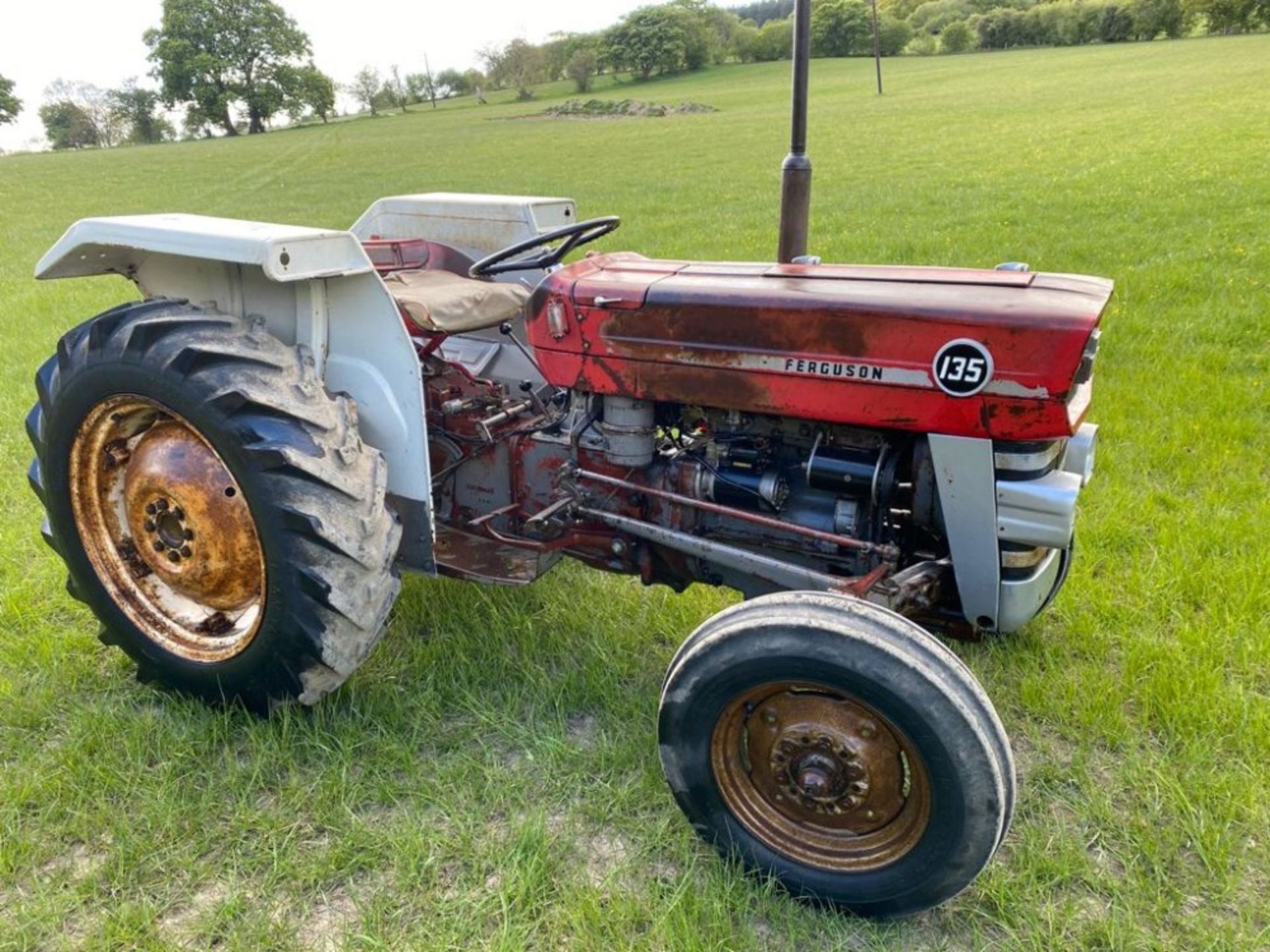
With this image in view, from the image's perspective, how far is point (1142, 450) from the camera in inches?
157

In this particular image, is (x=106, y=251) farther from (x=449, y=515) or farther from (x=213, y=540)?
(x=449, y=515)

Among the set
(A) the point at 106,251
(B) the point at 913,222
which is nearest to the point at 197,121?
(B) the point at 913,222

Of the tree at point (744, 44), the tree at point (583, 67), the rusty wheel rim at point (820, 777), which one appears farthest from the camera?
the tree at point (744, 44)

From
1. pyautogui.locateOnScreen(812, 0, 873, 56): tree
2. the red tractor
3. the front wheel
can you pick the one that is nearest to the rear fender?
the red tractor

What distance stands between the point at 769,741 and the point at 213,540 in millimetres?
1548

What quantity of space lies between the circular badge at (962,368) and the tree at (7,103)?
73179mm

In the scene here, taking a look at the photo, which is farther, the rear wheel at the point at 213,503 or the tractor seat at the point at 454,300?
the tractor seat at the point at 454,300

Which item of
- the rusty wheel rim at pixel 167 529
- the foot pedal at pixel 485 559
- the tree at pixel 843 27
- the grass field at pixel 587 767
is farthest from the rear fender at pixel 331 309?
the tree at pixel 843 27

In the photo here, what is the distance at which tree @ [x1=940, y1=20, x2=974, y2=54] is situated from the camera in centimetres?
5894

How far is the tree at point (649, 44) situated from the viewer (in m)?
61.3

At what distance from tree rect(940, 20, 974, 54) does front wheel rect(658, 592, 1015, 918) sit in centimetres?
6659

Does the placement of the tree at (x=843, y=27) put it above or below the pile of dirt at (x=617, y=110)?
above

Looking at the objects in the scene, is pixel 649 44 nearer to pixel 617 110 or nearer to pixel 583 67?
pixel 583 67

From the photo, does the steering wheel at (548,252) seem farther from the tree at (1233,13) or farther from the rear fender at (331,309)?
the tree at (1233,13)
